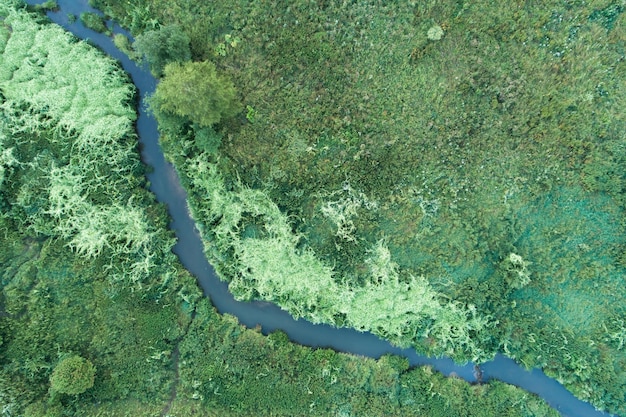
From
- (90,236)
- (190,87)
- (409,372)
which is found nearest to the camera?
(190,87)

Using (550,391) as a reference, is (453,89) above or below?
above

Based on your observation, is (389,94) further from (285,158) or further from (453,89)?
(285,158)

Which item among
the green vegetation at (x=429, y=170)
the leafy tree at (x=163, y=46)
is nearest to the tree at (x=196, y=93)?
the leafy tree at (x=163, y=46)

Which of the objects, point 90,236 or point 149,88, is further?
point 149,88

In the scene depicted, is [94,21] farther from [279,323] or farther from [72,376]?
[279,323]

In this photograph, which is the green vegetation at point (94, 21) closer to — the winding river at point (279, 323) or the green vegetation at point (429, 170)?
the green vegetation at point (429, 170)

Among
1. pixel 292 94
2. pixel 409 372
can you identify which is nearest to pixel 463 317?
pixel 409 372

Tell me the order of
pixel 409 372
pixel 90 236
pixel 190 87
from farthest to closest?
pixel 409 372, pixel 90 236, pixel 190 87

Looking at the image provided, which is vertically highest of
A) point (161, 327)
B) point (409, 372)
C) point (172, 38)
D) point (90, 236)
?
point (172, 38)
